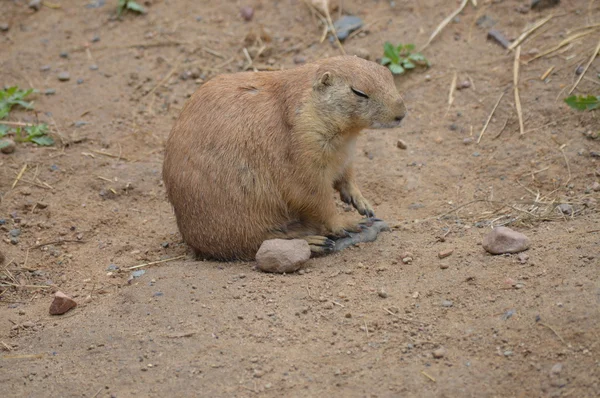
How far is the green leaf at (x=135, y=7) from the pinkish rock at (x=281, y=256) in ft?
16.2

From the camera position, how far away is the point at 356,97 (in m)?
5.48

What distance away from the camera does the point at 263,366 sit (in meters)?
4.27

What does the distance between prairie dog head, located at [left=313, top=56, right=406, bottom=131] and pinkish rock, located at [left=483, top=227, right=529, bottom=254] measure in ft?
3.67

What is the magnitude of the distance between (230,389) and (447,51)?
5.06 meters

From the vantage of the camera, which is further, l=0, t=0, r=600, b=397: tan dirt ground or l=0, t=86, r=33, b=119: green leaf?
l=0, t=86, r=33, b=119: green leaf

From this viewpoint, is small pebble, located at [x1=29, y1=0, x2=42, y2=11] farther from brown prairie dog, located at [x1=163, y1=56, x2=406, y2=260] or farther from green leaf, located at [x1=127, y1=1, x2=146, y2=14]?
brown prairie dog, located at [x1=163, y1=56, x2=406, y2=260]

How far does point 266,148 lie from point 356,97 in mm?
764

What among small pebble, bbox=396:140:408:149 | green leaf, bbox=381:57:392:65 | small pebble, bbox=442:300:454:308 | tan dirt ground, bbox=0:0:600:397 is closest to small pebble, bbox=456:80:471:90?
tan dirt ground, bbox=0:0:600:397

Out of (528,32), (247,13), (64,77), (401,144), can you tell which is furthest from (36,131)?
(528,32)

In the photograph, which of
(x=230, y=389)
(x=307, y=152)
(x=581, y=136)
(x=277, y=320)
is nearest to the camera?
(x=230, y=389)

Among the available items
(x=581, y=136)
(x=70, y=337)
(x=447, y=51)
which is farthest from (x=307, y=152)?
(x=447, y=51)

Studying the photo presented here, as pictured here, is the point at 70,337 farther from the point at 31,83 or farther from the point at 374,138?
the point at 31,83

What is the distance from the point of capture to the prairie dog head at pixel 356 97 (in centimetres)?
545

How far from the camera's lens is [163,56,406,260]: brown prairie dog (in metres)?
5.51
